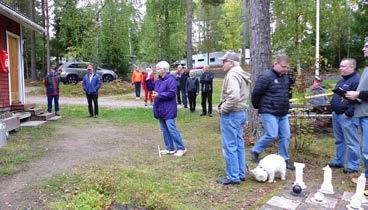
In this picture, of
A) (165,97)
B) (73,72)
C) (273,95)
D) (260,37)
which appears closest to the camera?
(273,95)

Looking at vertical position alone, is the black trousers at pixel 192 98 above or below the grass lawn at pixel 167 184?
above

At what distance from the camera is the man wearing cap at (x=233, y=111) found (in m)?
5.88

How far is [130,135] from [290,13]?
15830 millimetres

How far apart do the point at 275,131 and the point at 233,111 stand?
99 cm

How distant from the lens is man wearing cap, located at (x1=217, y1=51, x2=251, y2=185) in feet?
19.3

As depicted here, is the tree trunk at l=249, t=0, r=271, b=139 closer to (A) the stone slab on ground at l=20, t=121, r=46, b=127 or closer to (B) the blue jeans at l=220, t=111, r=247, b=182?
(B) the blue jeans at l=220, t=111, r=247, b=182

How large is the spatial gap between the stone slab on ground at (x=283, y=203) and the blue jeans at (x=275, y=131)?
4.46ft

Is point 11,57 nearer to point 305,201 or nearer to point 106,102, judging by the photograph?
point 106,102

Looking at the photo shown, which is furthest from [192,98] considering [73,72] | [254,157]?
[73,72]

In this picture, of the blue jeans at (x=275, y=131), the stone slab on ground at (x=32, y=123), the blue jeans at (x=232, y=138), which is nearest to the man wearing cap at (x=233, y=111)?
the blue jeans at (x=232, y=138)

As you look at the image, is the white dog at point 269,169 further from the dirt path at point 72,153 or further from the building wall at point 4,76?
the building wall at point 4,76

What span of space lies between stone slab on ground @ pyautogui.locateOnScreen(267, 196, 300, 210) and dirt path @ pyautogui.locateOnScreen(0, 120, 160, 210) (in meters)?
2.81

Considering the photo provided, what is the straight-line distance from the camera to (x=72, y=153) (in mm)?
8375

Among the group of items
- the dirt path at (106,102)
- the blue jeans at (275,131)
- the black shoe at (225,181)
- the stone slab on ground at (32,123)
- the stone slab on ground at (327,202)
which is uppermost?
the blue jeans at (275,131)
